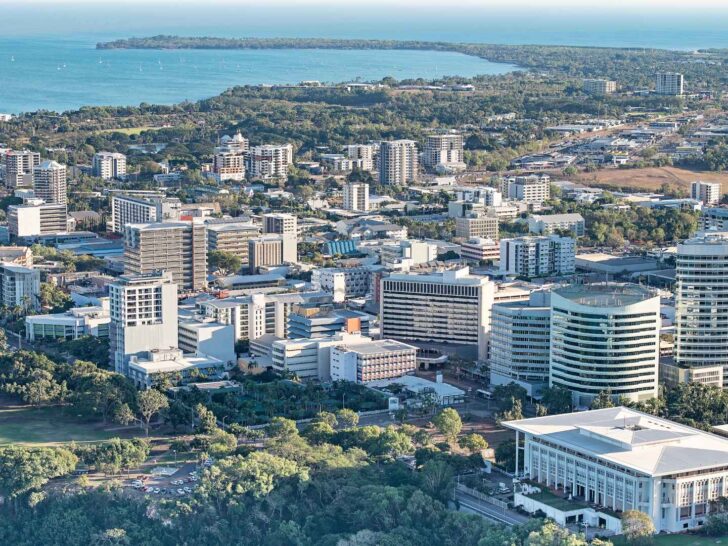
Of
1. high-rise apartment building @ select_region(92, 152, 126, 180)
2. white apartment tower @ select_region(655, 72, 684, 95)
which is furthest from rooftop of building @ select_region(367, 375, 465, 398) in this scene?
white apartment tower @ select_region(655, 72, 684, 95)

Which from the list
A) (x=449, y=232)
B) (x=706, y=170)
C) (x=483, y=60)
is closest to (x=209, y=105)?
(x=706, y=170)

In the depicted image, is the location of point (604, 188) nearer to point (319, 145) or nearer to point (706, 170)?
point (706, 170)

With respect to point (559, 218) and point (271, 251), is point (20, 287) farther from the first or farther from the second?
point (559, 218)

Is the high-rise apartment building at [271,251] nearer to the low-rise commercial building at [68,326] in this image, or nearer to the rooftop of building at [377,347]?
the low-rise commercial building at [68,326]

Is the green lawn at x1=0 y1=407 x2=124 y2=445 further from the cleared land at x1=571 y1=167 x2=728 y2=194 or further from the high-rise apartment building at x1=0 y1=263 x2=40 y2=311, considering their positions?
the cleared land at x1=571 y1=167 x2=728 y2=194

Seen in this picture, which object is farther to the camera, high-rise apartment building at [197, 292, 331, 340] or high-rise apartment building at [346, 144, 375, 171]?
high-rise apartment building at [346, 144, 375, 171]

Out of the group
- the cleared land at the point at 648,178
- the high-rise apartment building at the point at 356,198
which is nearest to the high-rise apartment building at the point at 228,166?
the high-rise apartment building at the point at 356,198

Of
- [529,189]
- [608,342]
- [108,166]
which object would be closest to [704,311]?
[608,342]
